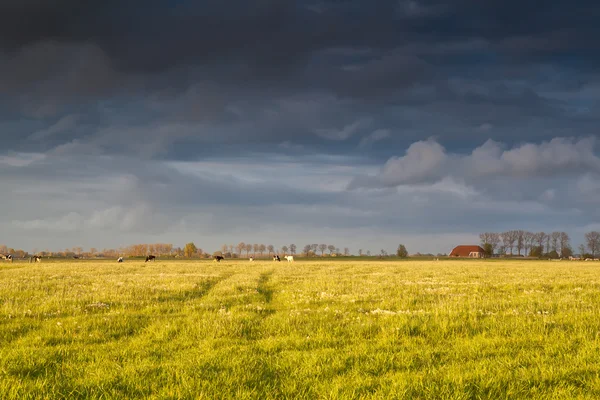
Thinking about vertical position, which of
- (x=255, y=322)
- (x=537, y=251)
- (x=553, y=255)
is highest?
(x=255, y=322)

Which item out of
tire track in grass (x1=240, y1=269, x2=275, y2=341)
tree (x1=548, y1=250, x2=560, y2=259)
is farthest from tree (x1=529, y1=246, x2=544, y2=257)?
tire track in grass (x1=240, y1=269, x2=275, y2=341)

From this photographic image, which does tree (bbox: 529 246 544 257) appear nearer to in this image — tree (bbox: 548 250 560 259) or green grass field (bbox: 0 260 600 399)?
tree (bbox: 548 250 560 259)

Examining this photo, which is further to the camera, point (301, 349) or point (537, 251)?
point (537, 251)

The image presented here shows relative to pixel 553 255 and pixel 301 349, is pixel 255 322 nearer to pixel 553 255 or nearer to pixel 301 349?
pixel 301 349

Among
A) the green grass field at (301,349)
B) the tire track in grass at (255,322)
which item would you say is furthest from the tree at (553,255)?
the tire track in grass at (255,322)

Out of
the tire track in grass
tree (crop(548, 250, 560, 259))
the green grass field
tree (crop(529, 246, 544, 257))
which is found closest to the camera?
the green grass field

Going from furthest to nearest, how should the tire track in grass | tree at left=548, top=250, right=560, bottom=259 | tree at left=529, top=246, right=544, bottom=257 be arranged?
1. tree at left=529, top=246, right=544, bottom=257
2. tree at left=548, top=250, right=560, bottom=259
3. the tire track in grass

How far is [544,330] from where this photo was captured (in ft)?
41.5

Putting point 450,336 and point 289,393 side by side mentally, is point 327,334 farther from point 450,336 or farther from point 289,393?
point 289,393

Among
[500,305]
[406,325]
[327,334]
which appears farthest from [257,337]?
[500,305]

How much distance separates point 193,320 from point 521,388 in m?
10.6

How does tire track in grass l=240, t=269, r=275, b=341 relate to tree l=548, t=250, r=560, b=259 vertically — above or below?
above

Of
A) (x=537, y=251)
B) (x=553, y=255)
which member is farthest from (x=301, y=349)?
(x=553, y=255)

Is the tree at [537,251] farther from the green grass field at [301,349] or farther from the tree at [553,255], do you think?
the green grass field at [301,349]
